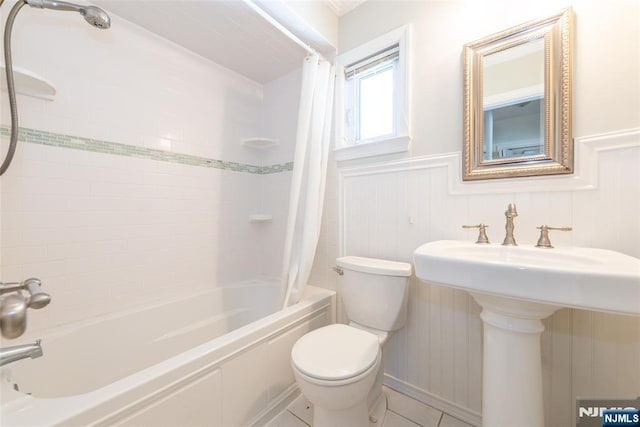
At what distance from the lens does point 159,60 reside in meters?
1.60

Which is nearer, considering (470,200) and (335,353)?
(335,353)

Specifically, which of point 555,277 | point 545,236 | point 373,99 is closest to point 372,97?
point 373,99

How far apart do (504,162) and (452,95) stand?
1.36 feet

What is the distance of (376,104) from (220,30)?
1.06 m

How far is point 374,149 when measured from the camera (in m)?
1.51

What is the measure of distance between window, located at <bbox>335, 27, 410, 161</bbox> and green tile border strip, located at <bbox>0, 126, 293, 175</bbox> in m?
0.60

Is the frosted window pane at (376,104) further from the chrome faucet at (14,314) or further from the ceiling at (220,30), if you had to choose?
the chrome faucet at (14,314)

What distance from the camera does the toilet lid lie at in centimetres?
94

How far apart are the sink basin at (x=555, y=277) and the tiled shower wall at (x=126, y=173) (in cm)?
148

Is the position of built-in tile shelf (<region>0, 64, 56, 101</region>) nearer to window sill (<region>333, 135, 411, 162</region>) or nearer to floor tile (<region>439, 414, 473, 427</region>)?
window sill (<region>333, 135, 411, 162</region>)

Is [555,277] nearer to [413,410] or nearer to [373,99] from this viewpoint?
[413,410]

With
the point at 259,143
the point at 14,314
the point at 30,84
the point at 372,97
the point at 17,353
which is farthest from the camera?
the point at 259,143

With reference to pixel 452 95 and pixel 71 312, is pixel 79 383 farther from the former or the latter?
pixel 452 95

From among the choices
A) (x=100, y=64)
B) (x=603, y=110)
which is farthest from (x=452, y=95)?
(x=100, y=64)
